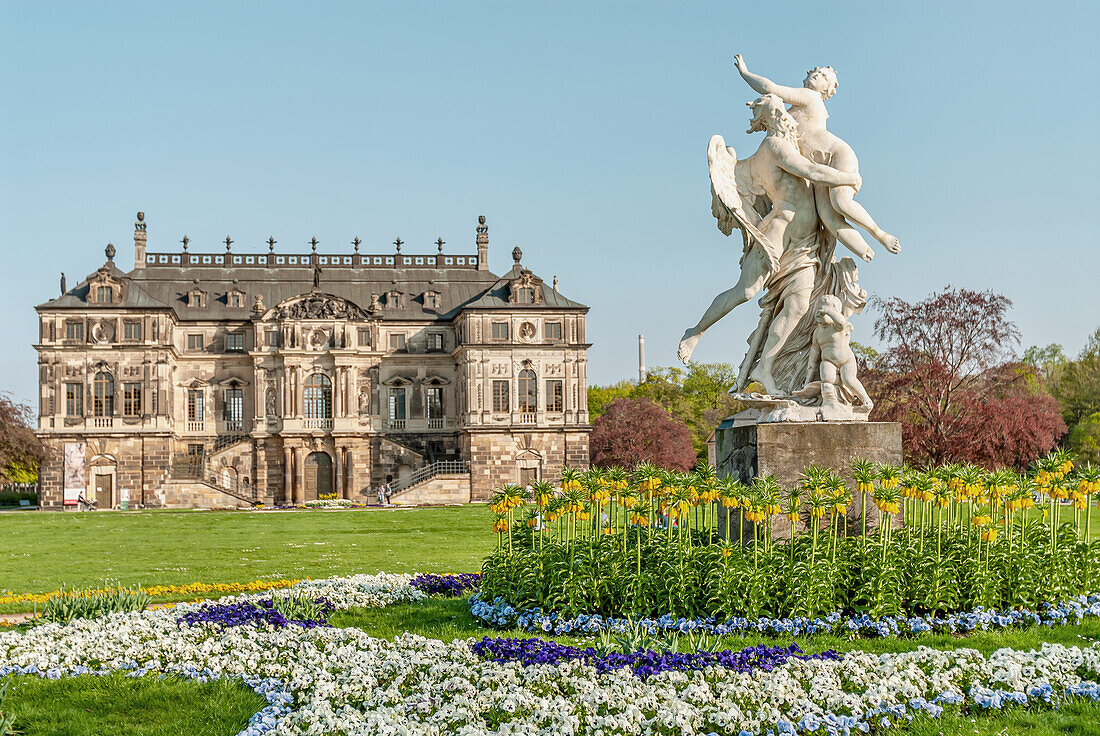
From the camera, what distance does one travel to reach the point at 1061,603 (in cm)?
880

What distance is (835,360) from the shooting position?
33.6 feet

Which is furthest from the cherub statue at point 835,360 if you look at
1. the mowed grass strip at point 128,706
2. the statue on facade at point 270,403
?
the statue on facade at point 270,403

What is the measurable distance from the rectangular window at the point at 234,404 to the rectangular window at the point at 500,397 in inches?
567

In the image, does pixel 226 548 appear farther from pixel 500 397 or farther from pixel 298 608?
pixel 500 397

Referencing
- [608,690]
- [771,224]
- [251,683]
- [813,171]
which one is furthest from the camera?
[771,224]

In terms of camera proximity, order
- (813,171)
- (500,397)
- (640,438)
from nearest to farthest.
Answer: (813,171) → (500,397) → (640,438)

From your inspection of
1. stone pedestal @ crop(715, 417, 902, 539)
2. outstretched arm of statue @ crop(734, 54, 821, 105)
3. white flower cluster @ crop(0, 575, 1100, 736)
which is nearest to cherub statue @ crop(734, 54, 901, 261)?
outstretched arm of statue @ crop(734, 54, 821, 105)

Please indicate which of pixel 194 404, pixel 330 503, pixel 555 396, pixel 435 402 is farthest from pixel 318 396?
pixel 555 396

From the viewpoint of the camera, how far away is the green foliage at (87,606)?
9812 millimetres

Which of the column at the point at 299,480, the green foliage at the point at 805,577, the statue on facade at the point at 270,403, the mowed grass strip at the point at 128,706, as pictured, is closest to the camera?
the mowed grass strip at the point at 128,706

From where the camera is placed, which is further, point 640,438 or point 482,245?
point 482,245

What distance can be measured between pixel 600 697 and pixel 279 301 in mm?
55986

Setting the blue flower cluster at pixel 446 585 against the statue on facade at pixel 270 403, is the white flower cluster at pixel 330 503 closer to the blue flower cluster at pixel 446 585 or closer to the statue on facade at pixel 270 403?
the statue on facade at pixel 270 403

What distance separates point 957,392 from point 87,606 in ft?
123
